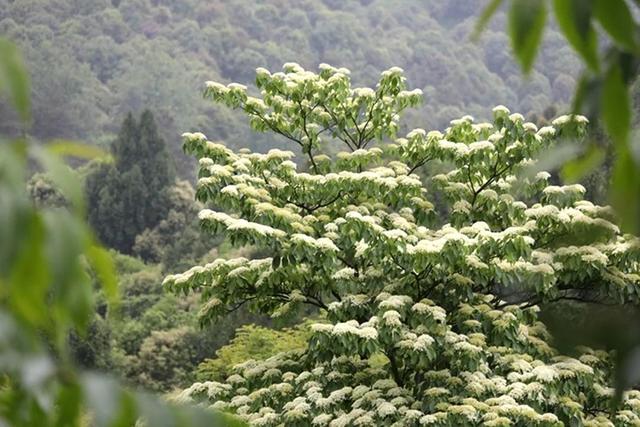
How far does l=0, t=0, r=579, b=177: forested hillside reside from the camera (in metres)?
54.9

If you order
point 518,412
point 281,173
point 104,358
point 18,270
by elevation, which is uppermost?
point 104,358

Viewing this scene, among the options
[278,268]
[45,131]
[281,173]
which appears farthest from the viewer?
[45,131]

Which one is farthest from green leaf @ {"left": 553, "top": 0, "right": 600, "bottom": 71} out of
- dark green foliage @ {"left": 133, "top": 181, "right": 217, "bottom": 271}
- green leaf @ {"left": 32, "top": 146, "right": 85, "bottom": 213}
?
dark green foliage @ {"left": 133, "top": 181, "right": 217, "bottom": 271}

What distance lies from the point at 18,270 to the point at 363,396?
5862 millimetres

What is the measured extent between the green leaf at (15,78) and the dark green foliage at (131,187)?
116 ft

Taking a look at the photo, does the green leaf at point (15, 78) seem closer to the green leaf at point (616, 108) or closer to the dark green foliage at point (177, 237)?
the green leaf at point (616, 108)

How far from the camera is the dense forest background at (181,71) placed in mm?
36562

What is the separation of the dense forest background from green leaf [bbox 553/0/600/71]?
92.6 ft

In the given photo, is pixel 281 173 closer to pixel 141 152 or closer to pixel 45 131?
pixel 141 152

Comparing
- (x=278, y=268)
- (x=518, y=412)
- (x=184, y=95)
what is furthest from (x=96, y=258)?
(x=184, y=95)

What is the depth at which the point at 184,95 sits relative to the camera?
194ft

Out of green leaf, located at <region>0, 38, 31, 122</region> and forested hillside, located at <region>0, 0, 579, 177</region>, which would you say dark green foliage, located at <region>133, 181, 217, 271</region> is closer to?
forested hillside, located at <region>0, 0, 579, 177</region>

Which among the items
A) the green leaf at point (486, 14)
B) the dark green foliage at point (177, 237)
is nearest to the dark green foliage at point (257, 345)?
the green leaf at point (486, 14)

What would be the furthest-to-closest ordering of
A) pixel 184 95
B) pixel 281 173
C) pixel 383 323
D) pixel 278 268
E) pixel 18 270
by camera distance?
pixel 184 95 < pixel 281 173 < pixel 278 268 < pixel 383 323 < pixel 18 270
